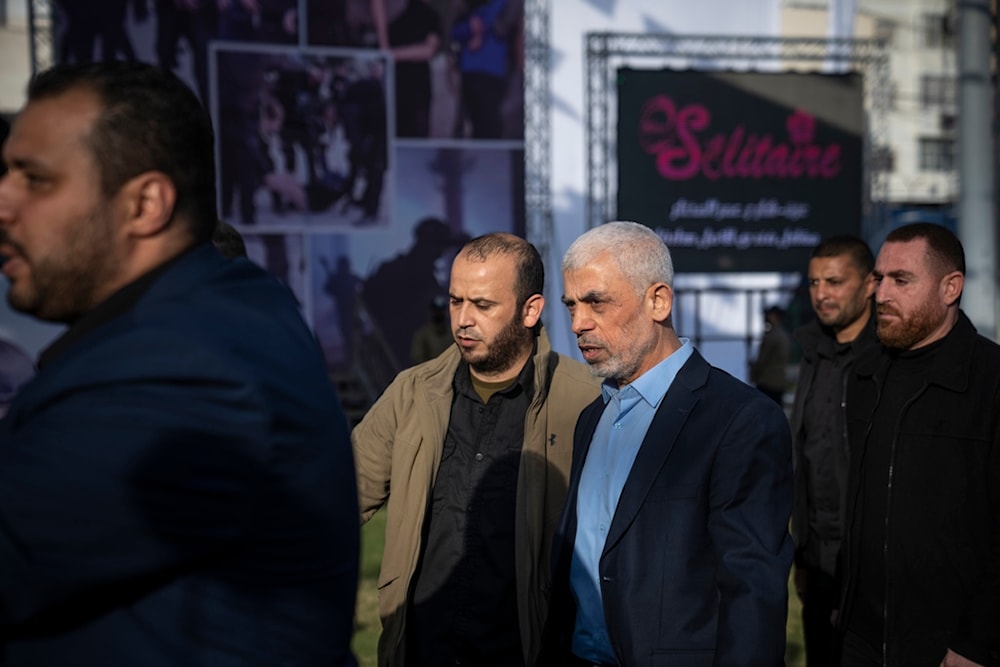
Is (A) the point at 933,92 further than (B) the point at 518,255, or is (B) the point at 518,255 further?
(A) the point at 933,92

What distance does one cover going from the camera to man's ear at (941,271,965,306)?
3.70m

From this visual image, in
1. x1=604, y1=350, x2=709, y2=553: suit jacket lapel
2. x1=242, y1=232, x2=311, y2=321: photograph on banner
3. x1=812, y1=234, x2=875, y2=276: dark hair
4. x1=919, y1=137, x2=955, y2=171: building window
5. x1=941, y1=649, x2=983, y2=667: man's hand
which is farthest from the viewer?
x1=919, y1=137, x2=955, y2=171: building window

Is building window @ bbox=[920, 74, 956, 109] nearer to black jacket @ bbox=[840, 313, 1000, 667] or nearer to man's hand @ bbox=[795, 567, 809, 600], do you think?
man's hand @ bbox=[795, 567, 809, 600]

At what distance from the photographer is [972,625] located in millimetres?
3262

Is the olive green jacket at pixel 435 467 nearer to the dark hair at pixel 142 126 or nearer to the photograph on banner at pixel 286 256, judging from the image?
the dark hair at pixel 142 126

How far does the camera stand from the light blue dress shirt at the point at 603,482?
108 inches

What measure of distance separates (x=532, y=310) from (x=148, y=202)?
2398 millimetres

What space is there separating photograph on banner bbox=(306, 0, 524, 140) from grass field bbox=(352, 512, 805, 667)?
273 inches

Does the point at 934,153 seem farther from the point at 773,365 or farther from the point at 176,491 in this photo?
the point at 176,491

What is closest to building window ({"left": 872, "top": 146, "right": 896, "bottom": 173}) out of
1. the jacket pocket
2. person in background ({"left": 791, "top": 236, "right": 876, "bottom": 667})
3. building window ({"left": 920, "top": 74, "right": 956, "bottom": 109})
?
person in background ({"left": 791, "top": 236, "right": 876, "bottom": 667})

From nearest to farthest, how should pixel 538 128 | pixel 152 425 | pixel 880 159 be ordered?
pixel 152 425 < pixel 880 159 < pixel 538 128

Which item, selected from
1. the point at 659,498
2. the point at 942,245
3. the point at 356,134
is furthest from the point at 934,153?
the point at 659,498

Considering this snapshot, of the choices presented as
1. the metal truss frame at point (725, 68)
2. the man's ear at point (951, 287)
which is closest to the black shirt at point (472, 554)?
the man's ear at point (951, 287)

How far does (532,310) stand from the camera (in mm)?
3734
